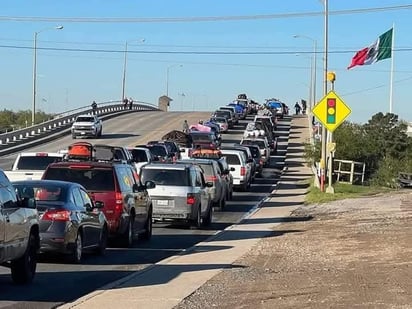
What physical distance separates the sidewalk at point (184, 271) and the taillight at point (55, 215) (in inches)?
67.2

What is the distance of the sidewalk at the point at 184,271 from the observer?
38.9 ft

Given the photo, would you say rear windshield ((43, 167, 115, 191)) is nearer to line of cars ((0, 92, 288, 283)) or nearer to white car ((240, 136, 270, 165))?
line of cars ((0, 92, 288, 283))

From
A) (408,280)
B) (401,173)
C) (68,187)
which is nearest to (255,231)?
(68,187)

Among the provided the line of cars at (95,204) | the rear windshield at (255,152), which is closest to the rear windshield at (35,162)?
the line of cars at (95,204)

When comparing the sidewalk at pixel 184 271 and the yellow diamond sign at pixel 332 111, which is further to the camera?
the yellow diamond sign at pixel 332 111

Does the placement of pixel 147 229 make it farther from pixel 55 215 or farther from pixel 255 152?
pixel 255 152

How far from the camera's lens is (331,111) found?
3425 centimetres

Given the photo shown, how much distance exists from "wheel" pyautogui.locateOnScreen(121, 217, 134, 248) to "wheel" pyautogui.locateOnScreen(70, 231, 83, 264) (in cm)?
313

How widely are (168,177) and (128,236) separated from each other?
5.01m

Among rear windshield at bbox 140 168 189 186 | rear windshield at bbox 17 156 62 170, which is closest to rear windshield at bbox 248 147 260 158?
rear windshield at bbox 17 156 62 170

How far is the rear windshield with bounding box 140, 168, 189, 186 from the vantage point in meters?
24.5

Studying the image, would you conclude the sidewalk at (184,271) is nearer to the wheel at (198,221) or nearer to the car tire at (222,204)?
the wheel at (198,221)

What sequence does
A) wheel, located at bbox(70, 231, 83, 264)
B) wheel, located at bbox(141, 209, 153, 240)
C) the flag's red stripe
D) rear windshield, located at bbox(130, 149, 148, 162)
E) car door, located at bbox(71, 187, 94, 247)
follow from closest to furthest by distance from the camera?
1. wheel, located at bbox(70, 231, 83, 264)
2. car door, located at bbox(71, 187, 94, 247)
3. wheel, located at bbox(141, 209, 153, 240)
4. rear windshield, located at bbox(130, 149, 148, 162)
5. the flag's red stripe

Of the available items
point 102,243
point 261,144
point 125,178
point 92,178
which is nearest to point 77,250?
point 102,243
